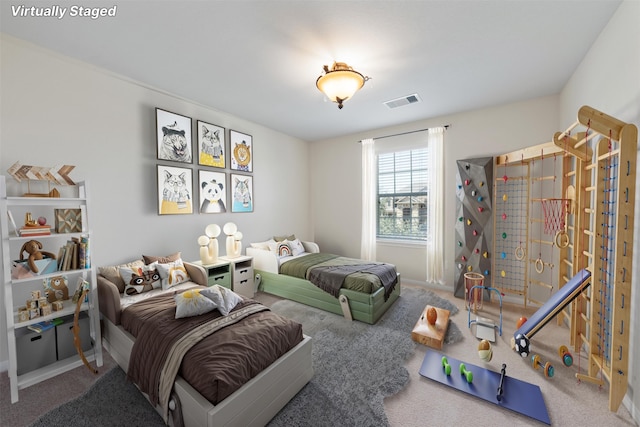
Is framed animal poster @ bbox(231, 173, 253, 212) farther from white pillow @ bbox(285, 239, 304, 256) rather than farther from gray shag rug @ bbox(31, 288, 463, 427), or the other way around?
gray shag rug @ bbox(31, 288, 463, 427)

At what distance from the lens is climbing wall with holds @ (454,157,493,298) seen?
3.47 meters

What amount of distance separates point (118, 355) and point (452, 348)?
3110 millimetres

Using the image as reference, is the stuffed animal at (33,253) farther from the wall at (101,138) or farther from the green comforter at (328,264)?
the green comforter at (328,264)

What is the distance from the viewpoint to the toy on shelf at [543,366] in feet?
6.49

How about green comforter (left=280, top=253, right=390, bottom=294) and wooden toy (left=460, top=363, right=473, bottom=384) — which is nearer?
wooden toy (left=460, top=363, right=473, bottom=384)

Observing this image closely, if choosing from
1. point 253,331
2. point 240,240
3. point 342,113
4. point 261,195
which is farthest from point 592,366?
point 261,195

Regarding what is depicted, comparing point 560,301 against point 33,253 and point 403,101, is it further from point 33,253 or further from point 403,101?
point 33,253

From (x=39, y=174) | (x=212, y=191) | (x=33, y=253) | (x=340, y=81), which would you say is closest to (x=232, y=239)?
(x=212, y=191)

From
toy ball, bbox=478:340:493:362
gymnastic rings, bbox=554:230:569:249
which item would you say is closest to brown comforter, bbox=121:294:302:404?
toy ball, bbox=478:340:493:362

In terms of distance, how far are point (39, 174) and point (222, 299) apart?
70.3 inches

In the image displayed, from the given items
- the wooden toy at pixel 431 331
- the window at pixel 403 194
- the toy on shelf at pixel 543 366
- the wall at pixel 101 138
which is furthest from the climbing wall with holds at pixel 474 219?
the wall at pixel 101 138

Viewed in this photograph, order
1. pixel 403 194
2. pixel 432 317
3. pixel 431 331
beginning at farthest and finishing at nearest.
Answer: pixel 403 194, pixel 432 317, pixel 431 331

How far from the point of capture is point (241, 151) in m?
4.04

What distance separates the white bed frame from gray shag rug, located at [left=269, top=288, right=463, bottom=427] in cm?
9
